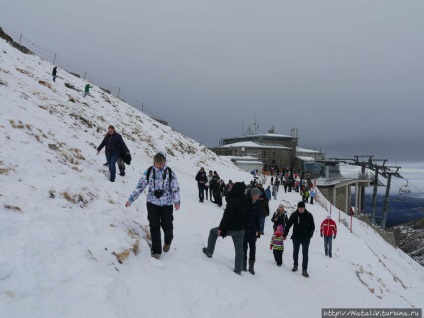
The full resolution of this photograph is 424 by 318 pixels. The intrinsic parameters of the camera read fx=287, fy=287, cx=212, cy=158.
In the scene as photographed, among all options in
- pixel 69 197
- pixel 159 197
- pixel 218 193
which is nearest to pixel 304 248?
pixel 159 197

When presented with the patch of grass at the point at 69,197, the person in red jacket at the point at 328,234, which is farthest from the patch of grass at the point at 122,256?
the person in red jacket at the point at 328,234

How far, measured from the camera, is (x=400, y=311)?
907cm

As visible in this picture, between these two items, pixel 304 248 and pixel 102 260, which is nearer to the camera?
pixel 102 260

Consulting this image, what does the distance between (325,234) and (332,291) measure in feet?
14.0

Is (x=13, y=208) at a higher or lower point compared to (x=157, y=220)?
higher

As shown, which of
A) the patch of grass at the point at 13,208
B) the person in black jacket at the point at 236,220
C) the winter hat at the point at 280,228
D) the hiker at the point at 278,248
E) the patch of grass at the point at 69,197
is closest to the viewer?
the patch of grass at the point at 13,208

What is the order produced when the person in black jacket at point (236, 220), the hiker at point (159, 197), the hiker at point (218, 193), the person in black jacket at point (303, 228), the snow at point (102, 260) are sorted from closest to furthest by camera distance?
1. the snow at point (102, 260)
2. the hiker at point (159, 197)
3. the person in black jacket at point (236, 220)
4. the person in black jacket at point (303, 228)
5. the hiker at point (218, 193)

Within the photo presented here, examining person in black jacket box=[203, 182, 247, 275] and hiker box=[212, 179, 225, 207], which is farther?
hiker box=[212, 179, 225, 207]

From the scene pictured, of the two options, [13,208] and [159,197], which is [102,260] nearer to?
[159,197]

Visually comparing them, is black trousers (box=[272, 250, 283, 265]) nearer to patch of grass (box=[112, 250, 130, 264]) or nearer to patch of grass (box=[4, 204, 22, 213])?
patch of grass (box=[112, 250, 130, 264])

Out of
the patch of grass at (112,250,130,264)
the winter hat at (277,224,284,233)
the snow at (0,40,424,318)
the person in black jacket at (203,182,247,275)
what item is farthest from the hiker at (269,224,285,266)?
the patch of grass at (112,250,130,264)

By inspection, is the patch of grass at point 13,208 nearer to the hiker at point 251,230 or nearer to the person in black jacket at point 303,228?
the hiker at point 251,230

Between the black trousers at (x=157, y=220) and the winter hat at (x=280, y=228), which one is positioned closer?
the black trousers at (x=157, y=220)

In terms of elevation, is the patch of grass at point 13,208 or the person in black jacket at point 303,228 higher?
the patch of grass at point 13,208
